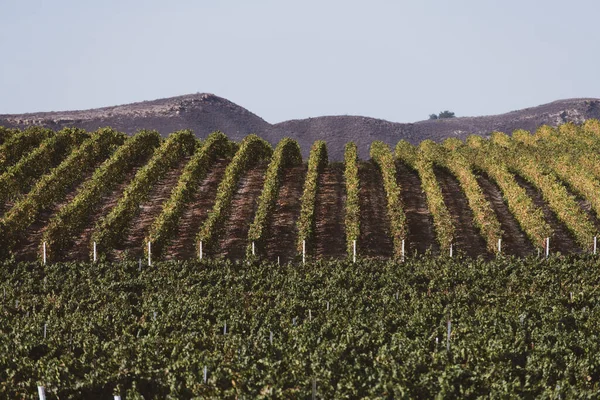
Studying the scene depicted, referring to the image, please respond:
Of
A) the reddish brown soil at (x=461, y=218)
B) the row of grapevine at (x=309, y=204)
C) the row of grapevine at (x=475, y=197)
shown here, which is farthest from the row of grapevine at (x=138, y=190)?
the row of grapevine at (x=475, y=197)

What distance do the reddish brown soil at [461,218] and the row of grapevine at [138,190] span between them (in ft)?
46.9

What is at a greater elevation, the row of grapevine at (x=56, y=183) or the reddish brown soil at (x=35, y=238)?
the row of grapevine at (x=56, y=183)

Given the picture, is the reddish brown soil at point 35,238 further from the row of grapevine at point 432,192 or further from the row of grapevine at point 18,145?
the row of grapevine at point 432,192

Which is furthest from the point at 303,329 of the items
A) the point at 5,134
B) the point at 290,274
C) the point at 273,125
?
the point at 273,125

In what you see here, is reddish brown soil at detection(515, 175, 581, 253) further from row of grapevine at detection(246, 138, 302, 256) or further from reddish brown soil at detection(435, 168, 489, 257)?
row of grapevine at detection(246, 138, 302, 256)

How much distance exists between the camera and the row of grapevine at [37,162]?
43.7m

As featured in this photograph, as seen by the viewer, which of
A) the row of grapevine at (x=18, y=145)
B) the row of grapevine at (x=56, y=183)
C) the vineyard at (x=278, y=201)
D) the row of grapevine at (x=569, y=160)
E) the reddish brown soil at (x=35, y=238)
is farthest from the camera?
the row of grapevine at (x=18, y=145)

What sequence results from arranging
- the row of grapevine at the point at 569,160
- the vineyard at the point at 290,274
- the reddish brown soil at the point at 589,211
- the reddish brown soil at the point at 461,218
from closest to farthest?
the vineyard at the point at 290,274 → the reddish brown soil at the point at 461,218 → the reddish brown soil at the point at 589,211 → the row of grapevine at the point at 569,160

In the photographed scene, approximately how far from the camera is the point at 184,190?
40.5m

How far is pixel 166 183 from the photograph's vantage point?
47219mm

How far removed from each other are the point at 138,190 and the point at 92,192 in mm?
2198

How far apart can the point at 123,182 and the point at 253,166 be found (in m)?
A: 8.45

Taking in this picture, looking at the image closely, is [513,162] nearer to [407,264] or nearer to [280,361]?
[407,264]

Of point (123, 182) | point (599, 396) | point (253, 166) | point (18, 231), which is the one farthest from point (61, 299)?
point (253, 166)
